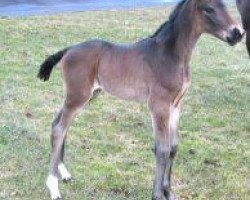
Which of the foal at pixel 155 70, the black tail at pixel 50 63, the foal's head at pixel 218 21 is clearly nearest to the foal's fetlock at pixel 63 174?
the foal at pixel 155 70

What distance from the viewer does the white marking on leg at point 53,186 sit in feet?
16.9

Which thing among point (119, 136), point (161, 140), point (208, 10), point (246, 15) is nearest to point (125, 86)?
point (161, 140)

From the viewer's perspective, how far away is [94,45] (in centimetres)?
523

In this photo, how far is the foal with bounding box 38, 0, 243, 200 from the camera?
4.73 metres

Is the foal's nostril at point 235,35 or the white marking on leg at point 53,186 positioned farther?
the white marking on leg at point 53,186

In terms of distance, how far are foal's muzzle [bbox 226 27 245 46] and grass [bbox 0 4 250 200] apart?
4.97 ft

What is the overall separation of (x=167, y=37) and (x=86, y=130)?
7.43 feet

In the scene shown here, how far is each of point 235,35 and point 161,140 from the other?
102 centimetres

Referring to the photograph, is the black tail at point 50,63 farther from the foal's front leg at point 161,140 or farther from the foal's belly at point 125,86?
the foal's front leg at point 161,140

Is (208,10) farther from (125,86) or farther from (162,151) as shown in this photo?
(162,151)

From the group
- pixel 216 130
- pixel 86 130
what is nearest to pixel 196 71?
pixel 216 130

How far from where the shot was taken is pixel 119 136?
678 centimetres

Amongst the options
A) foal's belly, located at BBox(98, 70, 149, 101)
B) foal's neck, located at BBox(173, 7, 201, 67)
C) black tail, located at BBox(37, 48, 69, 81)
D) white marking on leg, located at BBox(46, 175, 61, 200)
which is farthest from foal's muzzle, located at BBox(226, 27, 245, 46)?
white marking on leg, located at BBox(46, 175, 61, 200)

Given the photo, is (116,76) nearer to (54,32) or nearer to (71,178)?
(71,178)
